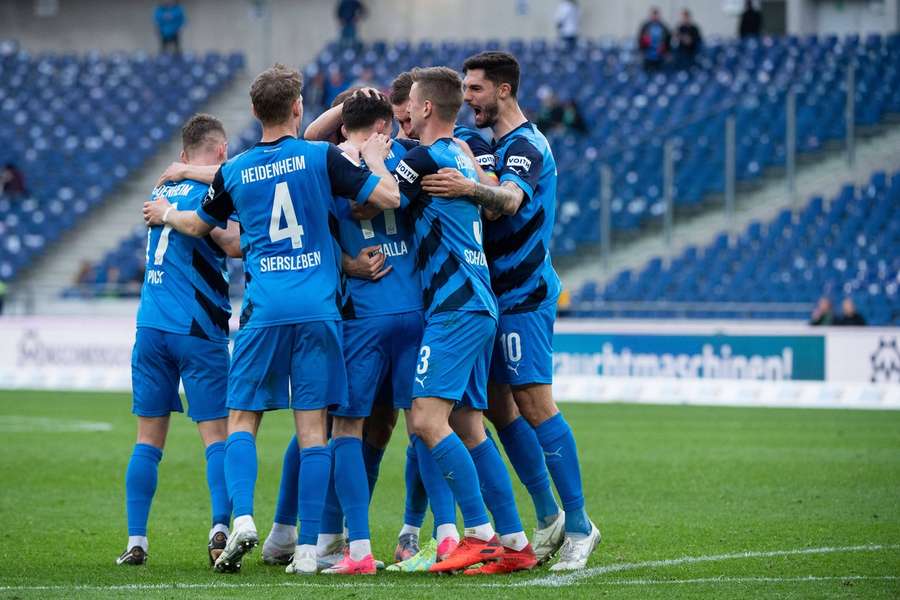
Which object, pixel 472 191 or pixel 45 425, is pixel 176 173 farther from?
pixel 45 425

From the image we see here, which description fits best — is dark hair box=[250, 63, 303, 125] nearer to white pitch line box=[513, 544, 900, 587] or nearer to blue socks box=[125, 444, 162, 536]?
blue socks box=[125, 444, 162, 536]

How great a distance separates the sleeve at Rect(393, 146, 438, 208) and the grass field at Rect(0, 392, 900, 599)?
193cm

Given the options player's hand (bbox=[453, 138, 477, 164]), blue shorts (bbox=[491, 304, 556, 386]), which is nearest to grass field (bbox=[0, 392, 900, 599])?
blue shorts (bbox=[491, 304, 556, 386])

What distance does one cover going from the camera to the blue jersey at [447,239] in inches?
280

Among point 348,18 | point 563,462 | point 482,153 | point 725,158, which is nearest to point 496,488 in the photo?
point 563,462

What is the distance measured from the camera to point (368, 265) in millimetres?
7289

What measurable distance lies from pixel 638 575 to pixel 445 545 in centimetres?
98

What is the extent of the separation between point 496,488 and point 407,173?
1692 millimetres

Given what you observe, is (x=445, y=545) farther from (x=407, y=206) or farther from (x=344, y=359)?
(x=407, y=206)

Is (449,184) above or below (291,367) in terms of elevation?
above

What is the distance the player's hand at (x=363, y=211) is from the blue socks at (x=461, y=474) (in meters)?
1.19

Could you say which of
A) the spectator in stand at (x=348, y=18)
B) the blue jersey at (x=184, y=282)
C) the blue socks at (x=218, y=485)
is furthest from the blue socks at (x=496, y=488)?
the spectator in stand at (x=348, y=18)

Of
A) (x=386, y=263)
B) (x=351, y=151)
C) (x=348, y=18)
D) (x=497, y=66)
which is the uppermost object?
(x=348, y=18)

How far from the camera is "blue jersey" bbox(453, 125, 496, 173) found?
7.62m
